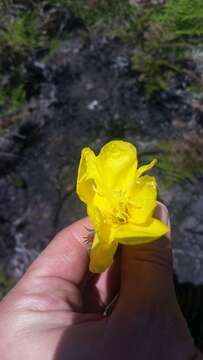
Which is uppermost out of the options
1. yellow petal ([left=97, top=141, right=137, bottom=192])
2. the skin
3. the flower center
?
yellow petal ([left=97, top=141, right=137, bottom=192])

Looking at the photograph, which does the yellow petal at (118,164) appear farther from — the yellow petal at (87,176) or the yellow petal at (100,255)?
the yellow petal at (100,255)

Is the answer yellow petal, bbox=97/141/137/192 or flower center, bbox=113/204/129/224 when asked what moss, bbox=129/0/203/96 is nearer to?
yellow petal, bbox=97/141/137/192

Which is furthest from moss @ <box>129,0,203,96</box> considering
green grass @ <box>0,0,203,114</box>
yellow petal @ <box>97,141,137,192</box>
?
yellow petal @ <box>97,141,137,192</box>

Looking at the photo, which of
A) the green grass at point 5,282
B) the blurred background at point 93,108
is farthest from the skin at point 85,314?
the green grass at point 5,282

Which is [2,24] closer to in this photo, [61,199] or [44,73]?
[44,73]

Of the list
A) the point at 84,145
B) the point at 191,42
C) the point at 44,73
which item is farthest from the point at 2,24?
the point at 191,42

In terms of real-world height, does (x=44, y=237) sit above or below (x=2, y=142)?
below

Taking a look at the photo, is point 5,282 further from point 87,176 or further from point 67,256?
point 87,176

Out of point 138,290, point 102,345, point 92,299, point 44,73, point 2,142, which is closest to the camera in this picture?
point 102,345
